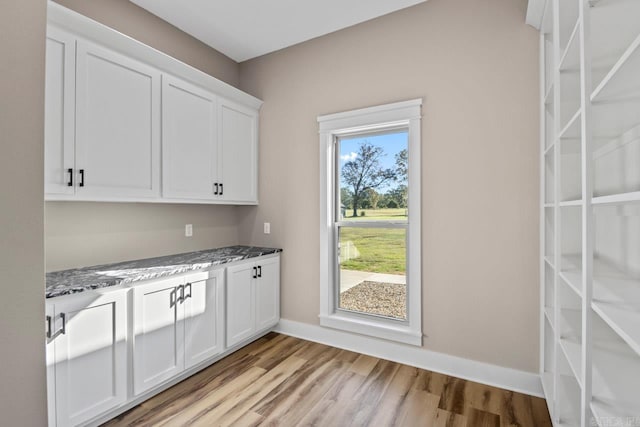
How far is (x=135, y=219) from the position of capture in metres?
2.59

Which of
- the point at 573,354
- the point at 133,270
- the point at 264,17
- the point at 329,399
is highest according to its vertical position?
the point at 264,17

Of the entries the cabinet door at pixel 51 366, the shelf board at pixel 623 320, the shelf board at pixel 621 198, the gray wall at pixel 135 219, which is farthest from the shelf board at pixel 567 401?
the gray wall at pixel 135 219

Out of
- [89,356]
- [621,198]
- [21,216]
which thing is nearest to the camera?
[21,216]

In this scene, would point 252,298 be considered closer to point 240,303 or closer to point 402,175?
point 240,303

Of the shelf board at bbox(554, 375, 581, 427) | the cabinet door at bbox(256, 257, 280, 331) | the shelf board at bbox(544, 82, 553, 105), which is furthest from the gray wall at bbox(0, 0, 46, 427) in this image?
the shelf board at bbox(544, 82, 553, 105)

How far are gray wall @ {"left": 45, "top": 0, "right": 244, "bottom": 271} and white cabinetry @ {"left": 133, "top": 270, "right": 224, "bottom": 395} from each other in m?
0.62

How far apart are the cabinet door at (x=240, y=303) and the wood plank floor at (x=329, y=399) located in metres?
0.23

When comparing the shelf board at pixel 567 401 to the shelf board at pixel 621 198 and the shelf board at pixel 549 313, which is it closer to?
the shelf board at pixel 549 313

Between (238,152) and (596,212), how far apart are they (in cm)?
280

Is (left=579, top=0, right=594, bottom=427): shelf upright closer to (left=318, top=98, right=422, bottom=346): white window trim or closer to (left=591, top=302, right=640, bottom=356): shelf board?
(left=591, top=302, right=640, bottom=356): shelf board

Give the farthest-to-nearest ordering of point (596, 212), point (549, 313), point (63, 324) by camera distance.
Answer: point (549, 313) → point (63, 324) → point (596, 212)

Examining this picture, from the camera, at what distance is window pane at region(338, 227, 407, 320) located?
2.81 m

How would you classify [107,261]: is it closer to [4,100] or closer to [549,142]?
[4,100]

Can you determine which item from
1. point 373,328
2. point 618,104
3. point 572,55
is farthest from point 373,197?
point 618,104
